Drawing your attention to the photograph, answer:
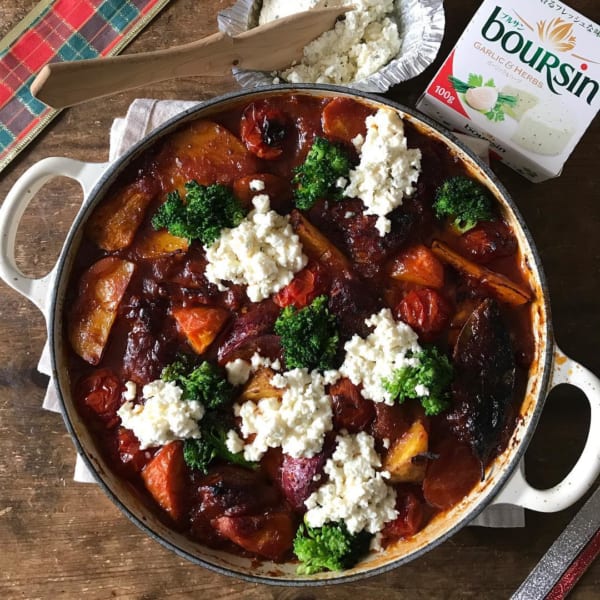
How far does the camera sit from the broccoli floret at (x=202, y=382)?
2.96 m

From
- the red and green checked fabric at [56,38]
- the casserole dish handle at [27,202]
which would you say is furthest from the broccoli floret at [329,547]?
the red and green checked fabric at [56,38]

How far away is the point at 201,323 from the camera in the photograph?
9.98ft

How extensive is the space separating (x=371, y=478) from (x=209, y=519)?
29.3 inches

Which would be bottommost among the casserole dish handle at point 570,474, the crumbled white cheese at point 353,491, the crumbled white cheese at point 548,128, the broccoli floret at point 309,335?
the casserole dish handle at point 570,474

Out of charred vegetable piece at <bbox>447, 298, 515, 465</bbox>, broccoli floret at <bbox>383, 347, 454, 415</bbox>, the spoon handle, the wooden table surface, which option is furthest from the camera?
the wooden table surface

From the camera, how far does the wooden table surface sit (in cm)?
352

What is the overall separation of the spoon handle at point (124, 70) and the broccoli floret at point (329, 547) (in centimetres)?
203

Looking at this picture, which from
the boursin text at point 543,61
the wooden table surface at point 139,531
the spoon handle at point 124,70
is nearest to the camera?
the spoon handle at point 124,70

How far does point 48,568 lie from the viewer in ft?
11.6

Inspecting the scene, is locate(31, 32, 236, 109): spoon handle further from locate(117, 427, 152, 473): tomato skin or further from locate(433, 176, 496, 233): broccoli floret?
locate(117, 427, 152, 473): tomato skin

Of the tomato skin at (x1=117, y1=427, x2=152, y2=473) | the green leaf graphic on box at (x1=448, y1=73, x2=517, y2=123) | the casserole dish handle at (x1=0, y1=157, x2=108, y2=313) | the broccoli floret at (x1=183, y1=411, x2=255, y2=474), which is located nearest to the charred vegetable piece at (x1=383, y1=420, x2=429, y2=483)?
the broccoli floret at (x1=183, y1=411, x2=255, y2=474)

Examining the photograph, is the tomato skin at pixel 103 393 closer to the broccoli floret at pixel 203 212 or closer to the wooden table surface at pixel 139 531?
the wooden table surface at pixel 139 531

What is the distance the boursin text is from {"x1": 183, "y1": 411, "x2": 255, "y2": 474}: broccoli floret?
2128mm

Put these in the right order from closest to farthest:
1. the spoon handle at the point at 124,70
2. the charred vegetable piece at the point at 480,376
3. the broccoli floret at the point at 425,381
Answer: the spoon handle at the point at 124,70 → the broccoli floret at the point at 425,381 → the charred vegetable piece at the point at 480,376
